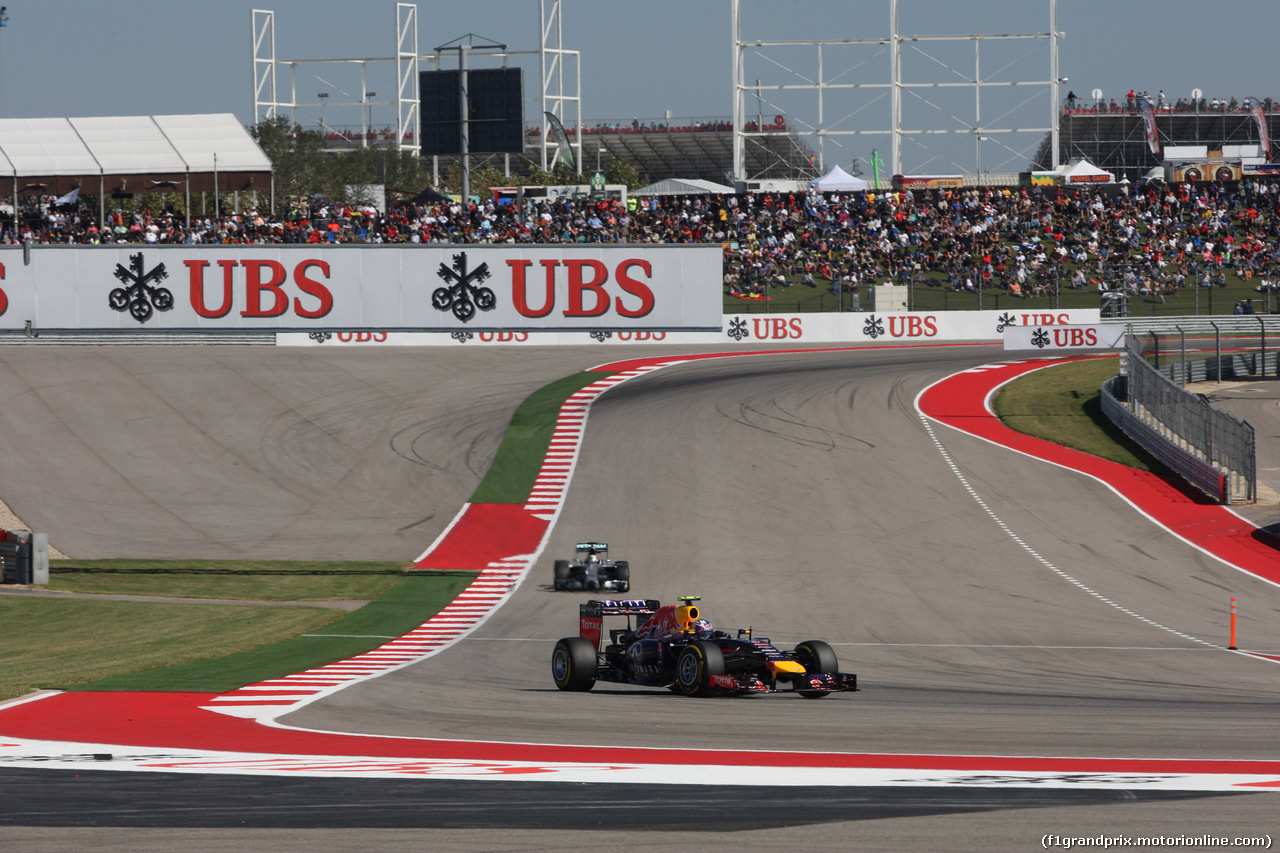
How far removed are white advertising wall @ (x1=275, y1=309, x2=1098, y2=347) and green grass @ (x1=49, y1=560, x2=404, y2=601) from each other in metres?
23.8

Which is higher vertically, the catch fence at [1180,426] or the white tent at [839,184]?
the white tent at [839,184]

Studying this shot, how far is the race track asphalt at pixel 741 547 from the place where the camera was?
29.1ft

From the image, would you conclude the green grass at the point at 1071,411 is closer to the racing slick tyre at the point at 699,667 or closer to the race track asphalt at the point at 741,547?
the race track asphalt at the point at 741,547

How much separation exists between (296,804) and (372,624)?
13.7 metres

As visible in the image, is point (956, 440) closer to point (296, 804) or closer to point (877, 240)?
point (877, 240)

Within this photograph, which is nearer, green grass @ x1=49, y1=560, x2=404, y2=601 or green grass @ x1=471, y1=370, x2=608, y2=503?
green grass @ x1=49, y1=560, x2=404, y2=601

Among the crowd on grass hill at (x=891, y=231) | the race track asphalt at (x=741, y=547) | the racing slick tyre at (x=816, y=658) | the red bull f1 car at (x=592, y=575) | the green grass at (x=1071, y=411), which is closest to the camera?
the race track asphalt at (x=741, y=547)

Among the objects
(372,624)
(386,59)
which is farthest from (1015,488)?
(386,59)

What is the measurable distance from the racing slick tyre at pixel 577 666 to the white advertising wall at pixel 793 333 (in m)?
36.6

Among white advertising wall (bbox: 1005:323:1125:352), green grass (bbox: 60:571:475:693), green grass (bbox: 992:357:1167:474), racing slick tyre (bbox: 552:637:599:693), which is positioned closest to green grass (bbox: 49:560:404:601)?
green grass (bbox: 60:571:475:693)

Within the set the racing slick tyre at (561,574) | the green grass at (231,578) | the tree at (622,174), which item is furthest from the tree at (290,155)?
the racing slick tyre at (561,574)

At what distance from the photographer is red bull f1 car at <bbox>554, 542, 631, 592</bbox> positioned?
80.0 ft

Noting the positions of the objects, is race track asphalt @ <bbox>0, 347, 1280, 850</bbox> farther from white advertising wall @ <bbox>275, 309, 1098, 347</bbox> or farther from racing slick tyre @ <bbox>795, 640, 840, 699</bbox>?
white advertising wall @ <bbox>275, 309, 1098, 347</bbox>

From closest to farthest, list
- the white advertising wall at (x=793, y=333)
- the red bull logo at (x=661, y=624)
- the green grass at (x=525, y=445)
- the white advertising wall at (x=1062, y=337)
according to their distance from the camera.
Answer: the red bull logo at (x=661, y=624) < the green grass at (x=525, y=445) < the white advertising wall at (x=1062, y=337) < the white advertising wall at (x=793, y=333)
